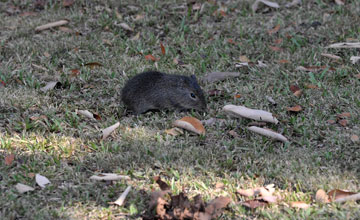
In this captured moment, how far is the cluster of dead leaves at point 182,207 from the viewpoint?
3.32m

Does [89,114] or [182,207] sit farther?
[89,114]

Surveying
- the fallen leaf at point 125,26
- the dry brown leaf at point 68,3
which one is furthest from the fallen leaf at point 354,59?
the dry brown leaf at point 68,3

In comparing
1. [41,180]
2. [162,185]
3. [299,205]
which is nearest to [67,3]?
[41,180]

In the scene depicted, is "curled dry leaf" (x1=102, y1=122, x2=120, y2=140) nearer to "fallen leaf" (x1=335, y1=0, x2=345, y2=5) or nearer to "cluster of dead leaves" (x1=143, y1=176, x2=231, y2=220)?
"cluster of dead leaves" (x1=143, y1=176, x2=231, y2=220)

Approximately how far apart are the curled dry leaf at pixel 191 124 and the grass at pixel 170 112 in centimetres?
10

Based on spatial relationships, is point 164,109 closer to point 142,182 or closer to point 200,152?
point 200,152

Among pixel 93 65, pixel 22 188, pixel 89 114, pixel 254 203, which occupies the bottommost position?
pixel 93 65

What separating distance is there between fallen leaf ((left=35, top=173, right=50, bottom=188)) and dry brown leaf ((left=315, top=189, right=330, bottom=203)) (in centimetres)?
212

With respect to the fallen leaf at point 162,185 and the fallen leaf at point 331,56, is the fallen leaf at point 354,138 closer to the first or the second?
the fallen leaf at point 162,185

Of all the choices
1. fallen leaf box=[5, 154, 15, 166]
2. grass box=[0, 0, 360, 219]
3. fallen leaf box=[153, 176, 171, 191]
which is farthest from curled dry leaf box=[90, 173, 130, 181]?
fallen leaf box=[5, 154, 15, 166]

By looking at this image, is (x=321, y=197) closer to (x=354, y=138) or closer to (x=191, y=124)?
(x=354, y=138)

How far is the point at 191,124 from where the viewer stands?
15.0ft

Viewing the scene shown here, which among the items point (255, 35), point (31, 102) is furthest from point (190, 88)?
point (255, 35)

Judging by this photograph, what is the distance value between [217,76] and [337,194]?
8.32 feet
